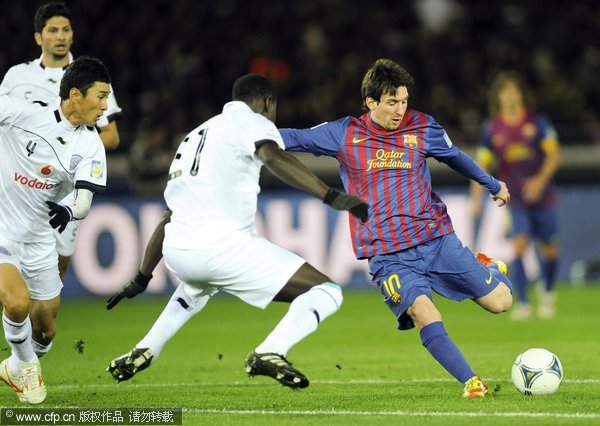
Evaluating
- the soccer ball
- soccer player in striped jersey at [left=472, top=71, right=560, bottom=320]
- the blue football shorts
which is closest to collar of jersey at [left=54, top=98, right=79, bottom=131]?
the blue football shorts

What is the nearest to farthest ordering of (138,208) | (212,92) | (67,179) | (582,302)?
(67,179), (582,302), (138,208), (212,92)

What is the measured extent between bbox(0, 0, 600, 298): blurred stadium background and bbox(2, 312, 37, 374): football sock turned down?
26.5ft

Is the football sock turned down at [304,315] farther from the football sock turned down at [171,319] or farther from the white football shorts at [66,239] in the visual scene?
the white football shorts at [66,239]

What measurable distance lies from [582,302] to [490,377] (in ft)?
22.2

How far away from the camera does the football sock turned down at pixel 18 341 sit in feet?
23.2

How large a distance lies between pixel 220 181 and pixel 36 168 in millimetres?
1428

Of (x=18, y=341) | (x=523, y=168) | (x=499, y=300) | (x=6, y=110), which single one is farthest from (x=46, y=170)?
(x=523, y=168)

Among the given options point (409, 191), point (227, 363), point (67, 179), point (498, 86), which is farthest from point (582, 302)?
point (67, 179)

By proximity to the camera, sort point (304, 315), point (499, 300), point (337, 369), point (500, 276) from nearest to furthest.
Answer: point (304, 315)
point (499, 300)
point (500, 276)
point (337, 369)

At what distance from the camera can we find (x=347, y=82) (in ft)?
58.6

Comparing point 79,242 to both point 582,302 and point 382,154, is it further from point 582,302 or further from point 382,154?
point 382,154

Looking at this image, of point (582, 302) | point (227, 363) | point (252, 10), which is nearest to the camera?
point (227, 363)

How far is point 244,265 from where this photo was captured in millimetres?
6375

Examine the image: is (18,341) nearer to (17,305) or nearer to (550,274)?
(17,305)
